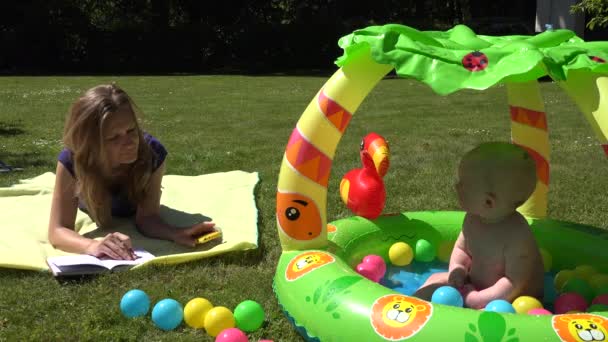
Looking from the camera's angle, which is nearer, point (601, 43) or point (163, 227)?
point (601, 43)

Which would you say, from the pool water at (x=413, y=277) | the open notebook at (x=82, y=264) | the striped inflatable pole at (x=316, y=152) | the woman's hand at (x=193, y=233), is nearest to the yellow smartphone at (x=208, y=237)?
the woman's hand at (x=193, y=233)

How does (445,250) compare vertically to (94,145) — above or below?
below

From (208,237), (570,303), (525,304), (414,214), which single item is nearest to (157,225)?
(208,237)

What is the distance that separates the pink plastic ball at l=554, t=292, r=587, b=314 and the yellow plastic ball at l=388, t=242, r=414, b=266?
90 centimetres

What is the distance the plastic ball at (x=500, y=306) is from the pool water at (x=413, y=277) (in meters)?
0.62

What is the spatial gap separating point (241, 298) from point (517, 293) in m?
1.27

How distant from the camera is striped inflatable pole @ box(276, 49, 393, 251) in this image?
3.18 metres

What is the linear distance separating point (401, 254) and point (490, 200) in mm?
909

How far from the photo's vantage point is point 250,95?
13953mm

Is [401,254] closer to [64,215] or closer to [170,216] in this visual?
[170,216]

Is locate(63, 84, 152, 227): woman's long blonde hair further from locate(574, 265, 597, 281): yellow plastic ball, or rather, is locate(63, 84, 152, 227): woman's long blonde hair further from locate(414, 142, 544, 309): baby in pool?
locate(574, 265, 597, 281): yellow plastic ball

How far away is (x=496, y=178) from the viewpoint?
9.64 feet

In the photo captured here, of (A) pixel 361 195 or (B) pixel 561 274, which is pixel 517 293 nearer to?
(B) pixel 561 274

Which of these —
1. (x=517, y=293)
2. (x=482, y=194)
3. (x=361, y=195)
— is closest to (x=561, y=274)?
(x=517, y=293)
